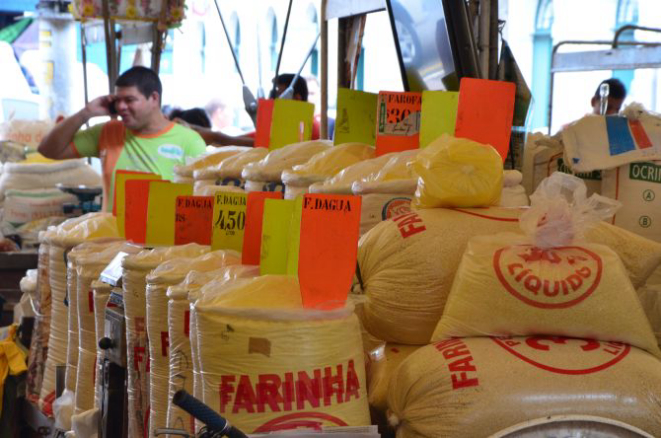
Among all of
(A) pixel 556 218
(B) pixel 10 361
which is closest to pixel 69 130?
(B) pixel 10 361

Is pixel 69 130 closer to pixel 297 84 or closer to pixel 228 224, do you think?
pixel 297 84

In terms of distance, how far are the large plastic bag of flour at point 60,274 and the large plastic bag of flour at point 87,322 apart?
26cm

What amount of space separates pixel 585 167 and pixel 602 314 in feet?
2.95

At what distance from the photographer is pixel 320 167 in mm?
2498

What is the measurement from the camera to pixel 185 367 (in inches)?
74.6

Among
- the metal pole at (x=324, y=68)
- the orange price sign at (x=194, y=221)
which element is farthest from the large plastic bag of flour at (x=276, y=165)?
the metal pole at (x=324, y=68)

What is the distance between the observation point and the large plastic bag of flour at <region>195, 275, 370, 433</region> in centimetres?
160

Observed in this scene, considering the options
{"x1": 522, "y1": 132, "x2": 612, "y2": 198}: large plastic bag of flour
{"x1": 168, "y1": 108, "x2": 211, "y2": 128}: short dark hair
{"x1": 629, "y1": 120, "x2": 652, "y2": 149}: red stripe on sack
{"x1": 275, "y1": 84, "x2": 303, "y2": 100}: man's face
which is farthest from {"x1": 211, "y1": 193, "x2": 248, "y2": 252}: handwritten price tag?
{"x1": 168, "y1": 108, "x2": 211, "y2": 128}: short dark hair

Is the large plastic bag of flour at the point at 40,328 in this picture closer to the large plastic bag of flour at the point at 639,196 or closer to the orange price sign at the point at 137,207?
the orange price sign at the point at 137,207

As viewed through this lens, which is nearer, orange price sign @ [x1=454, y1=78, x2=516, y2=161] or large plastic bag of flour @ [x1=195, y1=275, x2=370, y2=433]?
large plastic bag of flour @ [x1=195, y1=275, x2=370, y2=433]

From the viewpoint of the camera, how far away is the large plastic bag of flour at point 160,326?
2027 millimetres

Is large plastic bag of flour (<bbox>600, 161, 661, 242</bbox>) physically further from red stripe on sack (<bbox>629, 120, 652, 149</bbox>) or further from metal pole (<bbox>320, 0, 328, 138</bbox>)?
metal pole (<bbox>320, 0, 328, 138</bbox>)

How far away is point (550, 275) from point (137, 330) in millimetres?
976

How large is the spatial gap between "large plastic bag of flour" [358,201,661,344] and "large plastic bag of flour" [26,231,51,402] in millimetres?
1470
